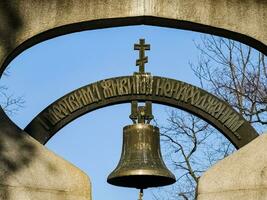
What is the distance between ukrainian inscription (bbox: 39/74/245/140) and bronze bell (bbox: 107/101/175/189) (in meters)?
0.42

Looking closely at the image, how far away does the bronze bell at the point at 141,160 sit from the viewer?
314 inches

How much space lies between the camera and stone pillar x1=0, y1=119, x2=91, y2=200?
7434 millimetres

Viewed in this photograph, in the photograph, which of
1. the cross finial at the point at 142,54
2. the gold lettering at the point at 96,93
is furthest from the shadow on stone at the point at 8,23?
the cross finial at the point at 142,54

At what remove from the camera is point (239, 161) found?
764 centimetres

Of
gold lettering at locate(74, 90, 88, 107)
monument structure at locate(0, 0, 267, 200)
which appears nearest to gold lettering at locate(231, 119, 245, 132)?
monument structure at locate(0, 0, 267, 200)

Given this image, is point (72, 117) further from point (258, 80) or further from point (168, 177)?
point (258, 80)

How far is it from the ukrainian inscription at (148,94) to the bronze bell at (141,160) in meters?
0.42

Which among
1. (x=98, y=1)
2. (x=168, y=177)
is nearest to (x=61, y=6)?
(x=98, y=1)

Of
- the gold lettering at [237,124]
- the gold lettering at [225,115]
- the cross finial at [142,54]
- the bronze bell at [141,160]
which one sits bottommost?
the bronze bell at [141,160]

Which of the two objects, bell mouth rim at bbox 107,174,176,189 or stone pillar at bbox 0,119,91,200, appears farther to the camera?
bell mouth rim at bbox 107,174,176,189

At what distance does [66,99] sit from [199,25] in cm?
175

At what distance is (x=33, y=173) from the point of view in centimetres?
759

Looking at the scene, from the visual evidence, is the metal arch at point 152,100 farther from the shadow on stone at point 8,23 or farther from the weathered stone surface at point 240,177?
the shadow on stone at point 8,23

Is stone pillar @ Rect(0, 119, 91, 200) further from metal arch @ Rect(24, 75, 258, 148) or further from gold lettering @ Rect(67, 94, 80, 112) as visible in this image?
gold lettering @ Rect(67, 94, 80, 112)
